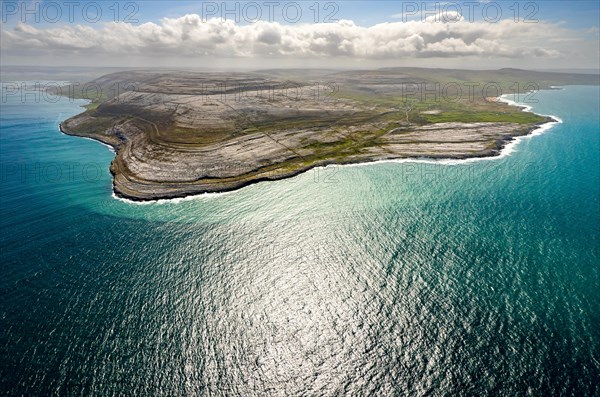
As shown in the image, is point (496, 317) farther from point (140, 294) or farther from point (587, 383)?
point (140, 294)

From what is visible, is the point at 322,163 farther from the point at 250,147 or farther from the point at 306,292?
the point at 306,292

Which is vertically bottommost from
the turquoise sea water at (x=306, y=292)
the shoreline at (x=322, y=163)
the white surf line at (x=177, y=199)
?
the turquoise sea water at (x=306, y=292)

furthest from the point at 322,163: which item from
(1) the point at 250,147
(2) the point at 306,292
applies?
(2) the point at 306,292

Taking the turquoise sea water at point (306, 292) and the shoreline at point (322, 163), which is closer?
the turquoise sea water at point (306, 292)

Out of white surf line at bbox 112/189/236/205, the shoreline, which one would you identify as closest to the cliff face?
the shoreline

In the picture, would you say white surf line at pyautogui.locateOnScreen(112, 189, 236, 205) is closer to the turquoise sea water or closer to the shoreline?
the shoreline

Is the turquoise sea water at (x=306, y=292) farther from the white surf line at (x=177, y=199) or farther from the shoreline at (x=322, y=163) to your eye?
the shoreline at (x=322, y=163)

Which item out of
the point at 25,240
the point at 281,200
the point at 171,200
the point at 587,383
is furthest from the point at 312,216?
the point at 25,240

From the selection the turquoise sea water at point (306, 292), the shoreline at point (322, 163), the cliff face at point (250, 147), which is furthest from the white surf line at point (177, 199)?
the cliff face at point (250, 147)
